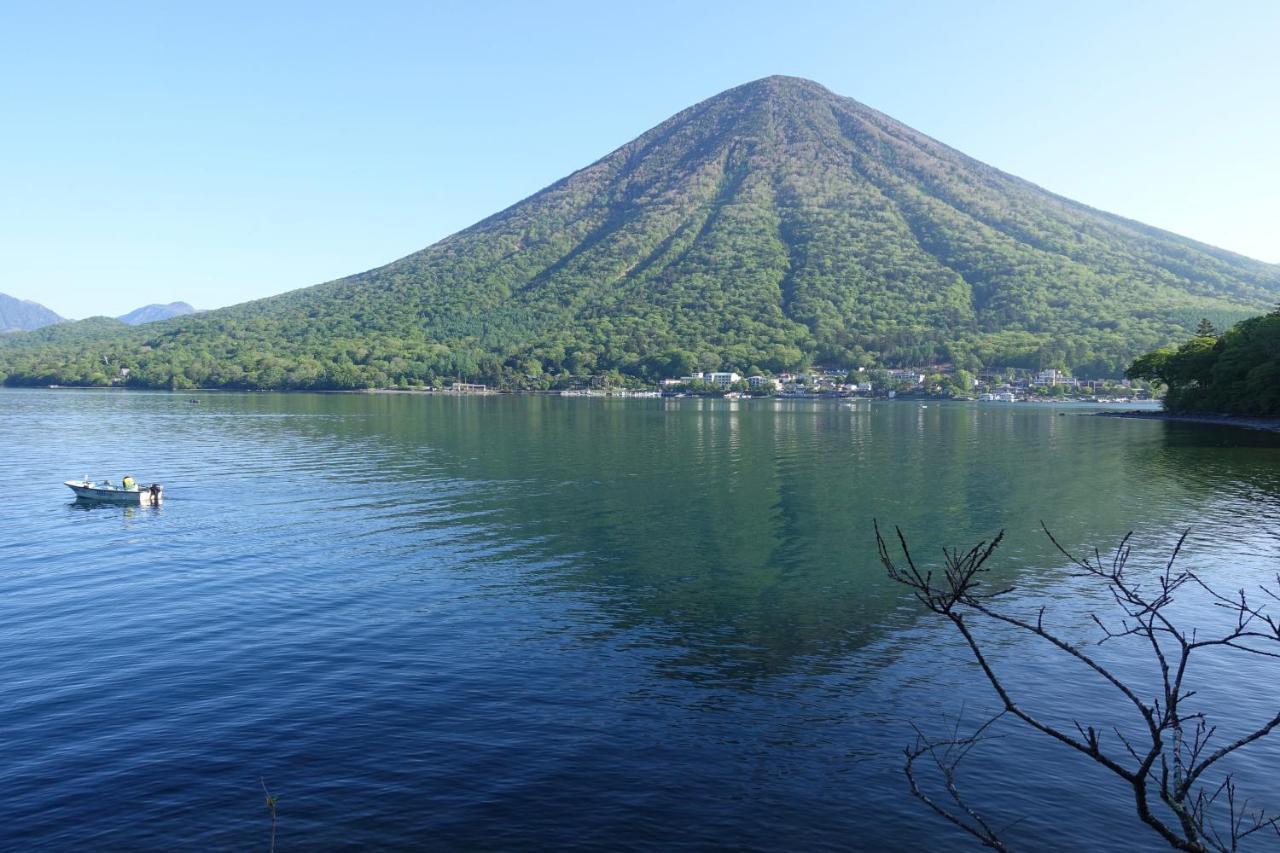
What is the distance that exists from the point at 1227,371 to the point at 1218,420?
887 cm

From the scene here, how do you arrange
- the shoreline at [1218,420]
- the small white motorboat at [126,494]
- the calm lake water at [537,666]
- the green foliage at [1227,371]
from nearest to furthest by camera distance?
the calm lake water at [537,666] < the small white motorboat at [126,494] < the shoreline at [1218,420] < the green foliage at [1227,371]

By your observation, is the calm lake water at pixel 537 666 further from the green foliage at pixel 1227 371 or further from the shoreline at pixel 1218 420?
the green foliage at pixel 1227 371

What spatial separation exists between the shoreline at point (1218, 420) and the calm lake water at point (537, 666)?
56013mm

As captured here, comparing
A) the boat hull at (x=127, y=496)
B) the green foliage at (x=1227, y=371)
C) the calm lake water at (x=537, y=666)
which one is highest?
the green foliage at (x=1227, y=371)

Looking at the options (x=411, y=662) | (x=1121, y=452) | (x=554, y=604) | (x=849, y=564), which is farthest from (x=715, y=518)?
(x=1121, y=452)

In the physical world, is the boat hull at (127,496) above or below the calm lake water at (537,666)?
above

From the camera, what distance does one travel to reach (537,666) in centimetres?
2197

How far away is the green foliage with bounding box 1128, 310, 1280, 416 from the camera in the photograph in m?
99.6

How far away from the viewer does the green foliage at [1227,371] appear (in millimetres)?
99581

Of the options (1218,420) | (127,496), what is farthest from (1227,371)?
(127,496)

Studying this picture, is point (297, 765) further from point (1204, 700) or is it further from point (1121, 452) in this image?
point (1121, 452)

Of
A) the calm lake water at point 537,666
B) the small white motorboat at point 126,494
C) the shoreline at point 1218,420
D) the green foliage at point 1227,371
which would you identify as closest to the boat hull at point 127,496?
the small white motorboat at point 126,494

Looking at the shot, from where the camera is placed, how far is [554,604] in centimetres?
2806

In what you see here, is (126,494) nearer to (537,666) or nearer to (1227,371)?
(537,666)
